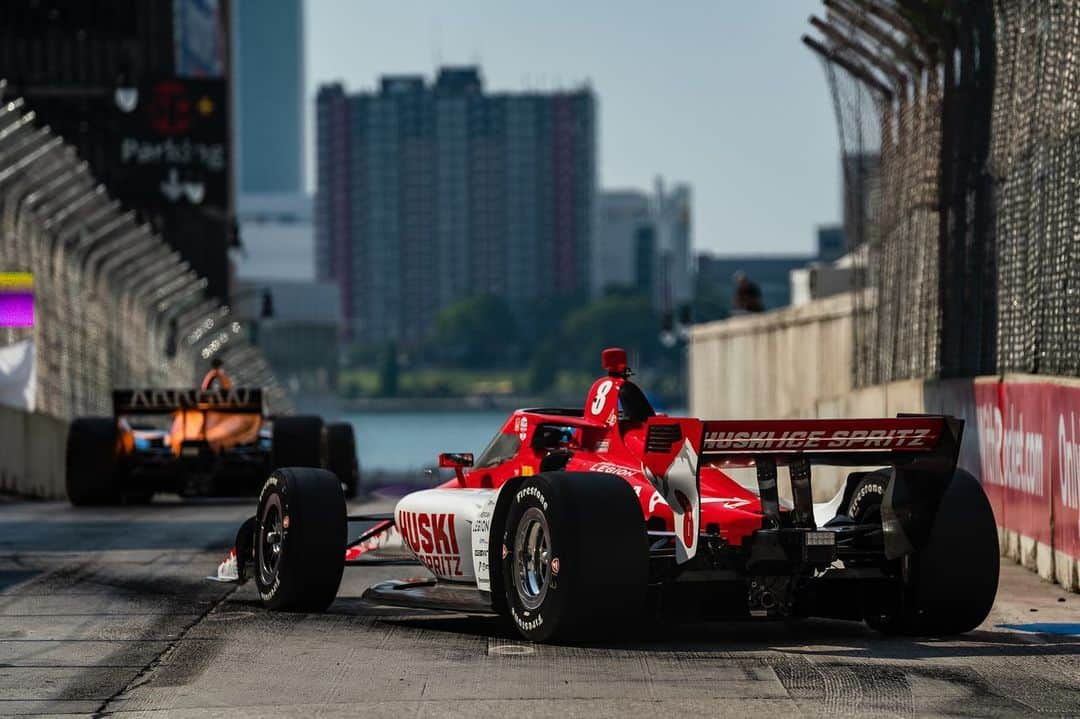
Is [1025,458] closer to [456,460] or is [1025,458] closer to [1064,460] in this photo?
[1064,460]

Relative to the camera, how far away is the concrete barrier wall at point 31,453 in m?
28.1

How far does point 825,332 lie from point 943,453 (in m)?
18.6

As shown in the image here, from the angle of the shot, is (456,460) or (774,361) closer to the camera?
(456,460)

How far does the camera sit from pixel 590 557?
961 cm

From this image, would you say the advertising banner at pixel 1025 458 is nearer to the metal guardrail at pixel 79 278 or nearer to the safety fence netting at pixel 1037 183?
the safety fence netting at pixel 1037 183

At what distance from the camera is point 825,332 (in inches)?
1130

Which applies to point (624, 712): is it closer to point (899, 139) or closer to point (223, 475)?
point (899, 139)

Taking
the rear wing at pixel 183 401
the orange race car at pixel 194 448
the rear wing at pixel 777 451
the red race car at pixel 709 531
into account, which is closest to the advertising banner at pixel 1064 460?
the red race car at pixel 709 531

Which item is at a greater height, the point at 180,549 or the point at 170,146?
the point at 170,146

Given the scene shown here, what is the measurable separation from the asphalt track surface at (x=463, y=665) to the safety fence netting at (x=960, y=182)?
278 cm

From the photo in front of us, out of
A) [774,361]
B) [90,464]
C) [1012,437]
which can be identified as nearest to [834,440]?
[1012,437]

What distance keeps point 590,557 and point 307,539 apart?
229 centimetres

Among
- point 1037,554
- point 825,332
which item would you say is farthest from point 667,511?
point 825,332

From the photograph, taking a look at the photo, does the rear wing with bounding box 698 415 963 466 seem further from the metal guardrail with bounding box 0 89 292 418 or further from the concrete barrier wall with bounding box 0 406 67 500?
the concrete barrier wall with bounding box 0 406 67 500
